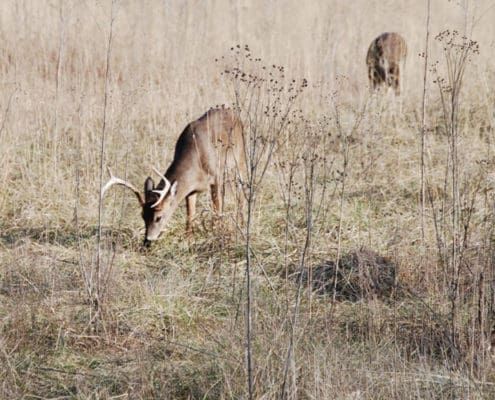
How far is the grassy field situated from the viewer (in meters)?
4.34

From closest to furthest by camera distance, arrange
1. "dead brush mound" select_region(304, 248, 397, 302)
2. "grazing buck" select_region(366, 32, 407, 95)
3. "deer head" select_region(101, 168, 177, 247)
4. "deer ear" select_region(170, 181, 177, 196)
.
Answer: "dead brush mound" select_region(304, 248, 397, 302) → "deer head" select_region(101, 168, 177, 247) → "deer ear" select_region(170, 181, 177, 196) → "grazing buck" select_region(366, 32, 407, 95)

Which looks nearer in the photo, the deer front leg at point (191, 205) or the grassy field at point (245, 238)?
the grassy field at point (245, 238)

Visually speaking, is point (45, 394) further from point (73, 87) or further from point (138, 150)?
point (73, 87)

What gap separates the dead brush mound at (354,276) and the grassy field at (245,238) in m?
0.02

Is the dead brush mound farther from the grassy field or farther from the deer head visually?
the deer head

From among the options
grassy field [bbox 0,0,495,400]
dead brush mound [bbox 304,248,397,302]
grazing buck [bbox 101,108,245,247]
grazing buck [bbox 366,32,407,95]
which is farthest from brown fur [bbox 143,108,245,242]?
grazing buck [bbox 366,32,407,95]

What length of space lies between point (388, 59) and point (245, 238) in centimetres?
691

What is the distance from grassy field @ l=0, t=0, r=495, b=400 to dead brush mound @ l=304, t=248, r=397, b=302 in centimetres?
2

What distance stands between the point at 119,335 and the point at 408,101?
618 centimetres

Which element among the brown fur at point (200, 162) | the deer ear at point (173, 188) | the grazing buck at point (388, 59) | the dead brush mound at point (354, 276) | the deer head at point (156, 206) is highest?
the grazing buck at point (388, 59)

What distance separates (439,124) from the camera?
9789 mm

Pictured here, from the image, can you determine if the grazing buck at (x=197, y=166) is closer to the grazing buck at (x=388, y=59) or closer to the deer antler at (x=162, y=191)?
the deer antler at (x=162, y=191)

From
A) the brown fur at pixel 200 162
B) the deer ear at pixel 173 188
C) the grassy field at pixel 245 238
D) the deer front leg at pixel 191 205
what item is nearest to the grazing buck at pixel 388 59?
the grassy field at pixel 245 238

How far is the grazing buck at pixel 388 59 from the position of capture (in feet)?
36.6
